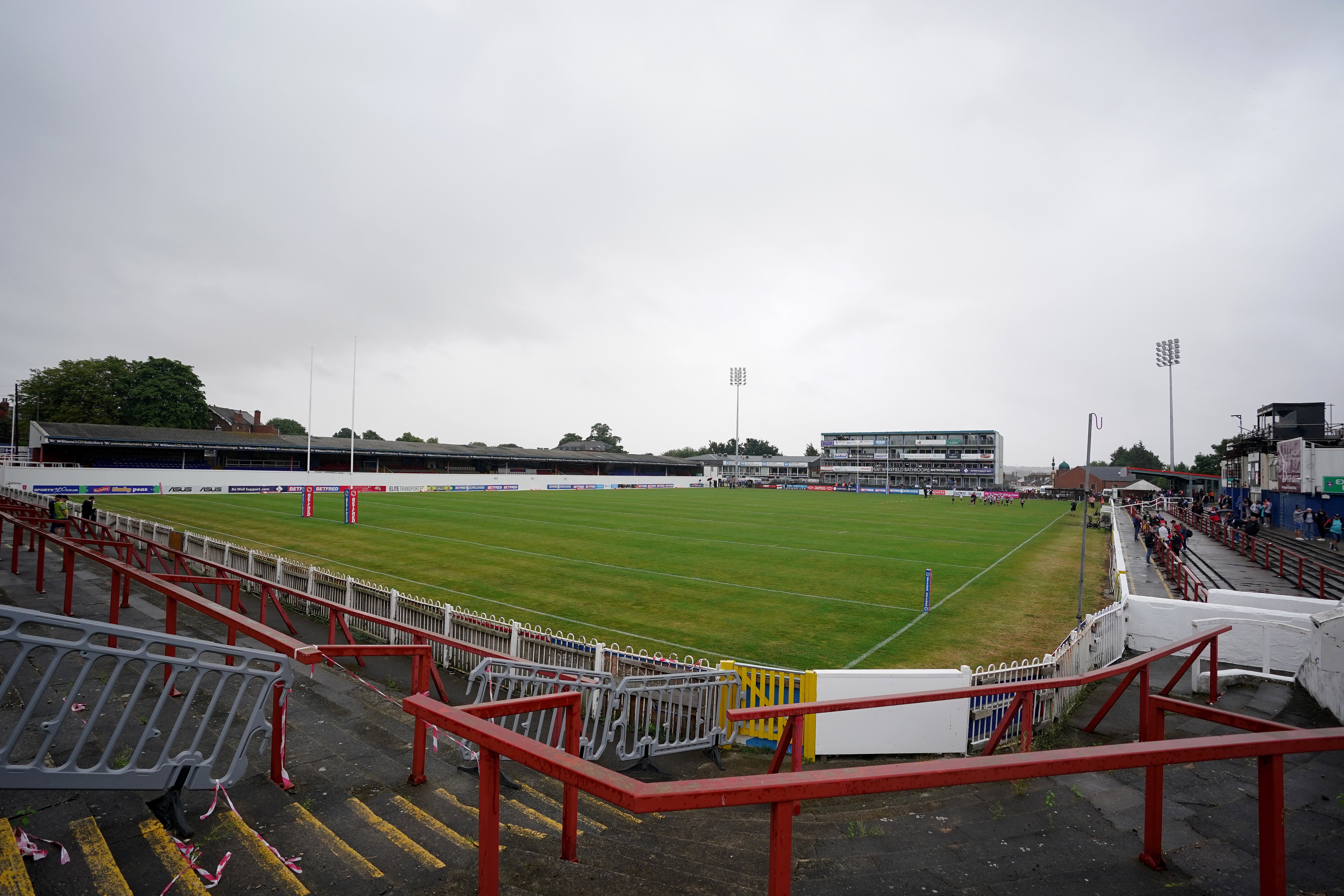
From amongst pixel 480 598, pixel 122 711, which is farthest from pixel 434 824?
pixel 480 598

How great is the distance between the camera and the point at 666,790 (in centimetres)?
219

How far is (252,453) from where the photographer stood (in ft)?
226

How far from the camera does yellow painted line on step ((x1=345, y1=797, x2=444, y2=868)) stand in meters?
4.05

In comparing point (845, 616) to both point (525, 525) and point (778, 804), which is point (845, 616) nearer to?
point (778, 804)

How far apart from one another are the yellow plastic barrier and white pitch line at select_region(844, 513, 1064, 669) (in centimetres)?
222

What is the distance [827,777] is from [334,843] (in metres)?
3.75

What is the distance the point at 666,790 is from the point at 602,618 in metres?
13.8

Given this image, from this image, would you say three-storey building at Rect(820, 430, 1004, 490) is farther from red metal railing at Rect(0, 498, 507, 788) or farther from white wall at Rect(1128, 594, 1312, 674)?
red metal railing at Rect(0, 498, 507, 788)

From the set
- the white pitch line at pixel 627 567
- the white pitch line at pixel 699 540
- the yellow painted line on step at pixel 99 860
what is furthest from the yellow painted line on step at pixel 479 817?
the white pitch line at pixel 699 540

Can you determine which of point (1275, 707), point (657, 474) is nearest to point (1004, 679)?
point (1275, 707)

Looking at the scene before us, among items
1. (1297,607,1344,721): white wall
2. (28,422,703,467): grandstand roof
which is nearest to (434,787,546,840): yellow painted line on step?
(1297,607,1344,721): white wall

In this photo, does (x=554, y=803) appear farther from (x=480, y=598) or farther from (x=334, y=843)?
(x=480, y=598)

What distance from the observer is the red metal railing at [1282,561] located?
758 inches

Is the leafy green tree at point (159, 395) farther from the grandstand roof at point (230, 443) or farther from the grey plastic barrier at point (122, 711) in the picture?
the grey plastic barrier at point (122, 711)
